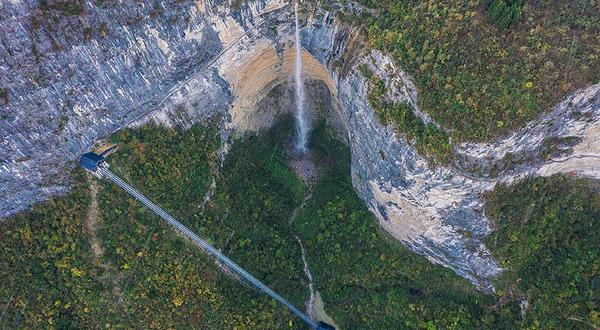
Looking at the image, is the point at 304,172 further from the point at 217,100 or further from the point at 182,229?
the point at 182,229

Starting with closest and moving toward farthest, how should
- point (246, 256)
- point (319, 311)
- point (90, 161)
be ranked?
point (90, 161), point (246, 256), point (319, 311)

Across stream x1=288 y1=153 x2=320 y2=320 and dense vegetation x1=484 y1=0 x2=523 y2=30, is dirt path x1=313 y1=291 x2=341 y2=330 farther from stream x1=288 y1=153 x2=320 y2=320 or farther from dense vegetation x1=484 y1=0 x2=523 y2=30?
dense vegetation x1=484 y1=0 x2=523 y2=30

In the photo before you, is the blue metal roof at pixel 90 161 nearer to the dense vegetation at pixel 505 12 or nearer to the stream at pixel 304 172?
the stream at pixel 304 172

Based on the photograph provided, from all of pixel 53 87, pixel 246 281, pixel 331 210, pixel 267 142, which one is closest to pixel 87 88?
pixel 53 87

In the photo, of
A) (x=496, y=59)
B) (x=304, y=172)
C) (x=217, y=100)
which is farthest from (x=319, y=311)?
(x=496, y=59)

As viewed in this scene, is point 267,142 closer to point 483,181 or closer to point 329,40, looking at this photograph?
point 329,40

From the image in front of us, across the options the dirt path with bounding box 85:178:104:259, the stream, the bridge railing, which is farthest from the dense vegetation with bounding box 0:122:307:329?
the stream

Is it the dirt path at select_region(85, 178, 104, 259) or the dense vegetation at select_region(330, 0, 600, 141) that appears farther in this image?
the dirt path at select_region(85, 178, 104, 259)
